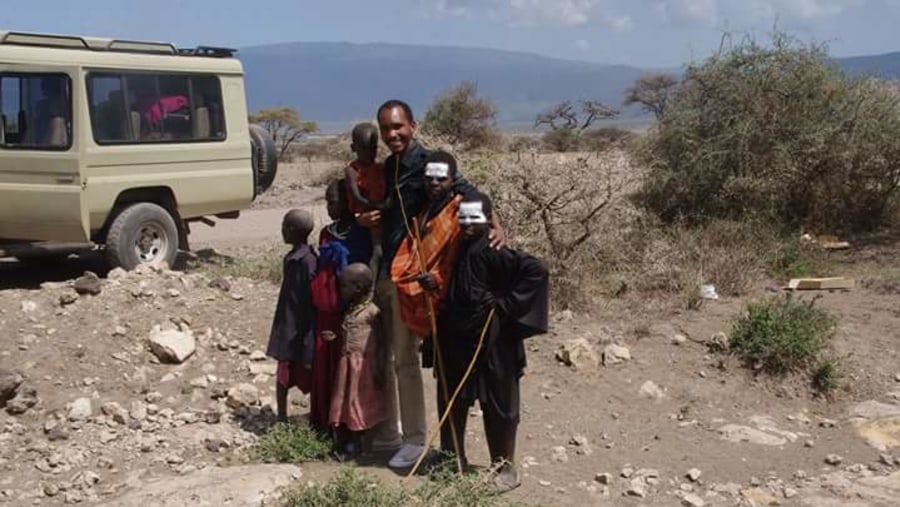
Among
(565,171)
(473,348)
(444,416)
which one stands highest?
(565,171)

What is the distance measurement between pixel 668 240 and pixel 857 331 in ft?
8.14

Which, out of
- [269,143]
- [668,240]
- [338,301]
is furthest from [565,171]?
[338,301]

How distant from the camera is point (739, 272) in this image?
8430 mm

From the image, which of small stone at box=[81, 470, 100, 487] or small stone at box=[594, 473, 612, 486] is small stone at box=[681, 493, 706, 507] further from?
small stone at box=[81, 470, 100, 487]

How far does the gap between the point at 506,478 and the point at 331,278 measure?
127 centimetres

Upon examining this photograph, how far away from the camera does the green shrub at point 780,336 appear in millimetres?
6586

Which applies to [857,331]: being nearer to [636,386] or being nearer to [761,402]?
[761,402]

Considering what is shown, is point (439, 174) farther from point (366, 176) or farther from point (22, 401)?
point (22, 401)

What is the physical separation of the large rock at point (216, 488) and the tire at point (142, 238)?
11.9 ft

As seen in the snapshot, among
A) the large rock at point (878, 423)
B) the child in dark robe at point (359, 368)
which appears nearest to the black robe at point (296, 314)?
the child in dark robe at point (359, 368)

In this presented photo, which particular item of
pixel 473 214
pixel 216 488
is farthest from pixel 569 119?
pixel 216 488

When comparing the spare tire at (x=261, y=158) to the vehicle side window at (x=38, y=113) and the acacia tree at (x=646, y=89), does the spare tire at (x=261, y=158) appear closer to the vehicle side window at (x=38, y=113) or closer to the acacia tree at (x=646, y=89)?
the vehicle side window at (x=38, y=113)

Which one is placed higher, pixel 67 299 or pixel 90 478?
pixel 67 299

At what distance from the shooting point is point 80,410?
221 inches
